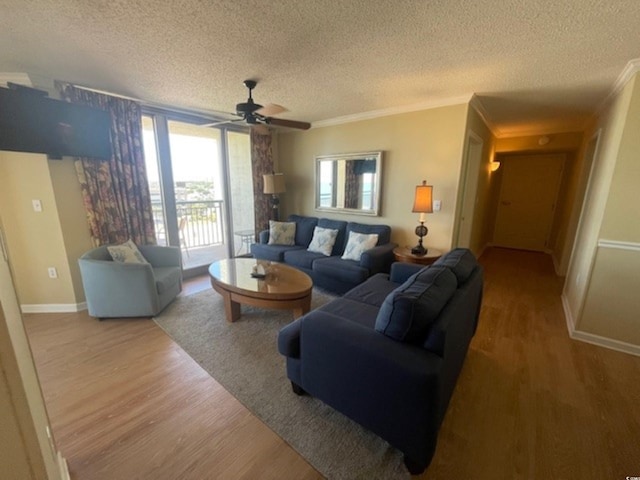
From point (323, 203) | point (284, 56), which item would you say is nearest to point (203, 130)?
point (323, 203)

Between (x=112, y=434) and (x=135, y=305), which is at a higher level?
(x=135, y=305)

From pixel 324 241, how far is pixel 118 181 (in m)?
2.63

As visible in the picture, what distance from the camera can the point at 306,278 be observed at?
2771 millimetres

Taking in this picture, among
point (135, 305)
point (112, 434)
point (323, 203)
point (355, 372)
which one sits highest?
point (323, 203)

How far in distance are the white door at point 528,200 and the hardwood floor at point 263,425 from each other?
12.9 feet

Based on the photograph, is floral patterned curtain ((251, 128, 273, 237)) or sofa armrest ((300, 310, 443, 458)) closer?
sofa armrest ((300, 310, 443, 458))

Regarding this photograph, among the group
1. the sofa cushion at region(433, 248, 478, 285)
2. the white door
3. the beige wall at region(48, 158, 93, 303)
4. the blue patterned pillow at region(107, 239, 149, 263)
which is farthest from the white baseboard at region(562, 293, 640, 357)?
the beige wall at region(48, 158, 93, 303)

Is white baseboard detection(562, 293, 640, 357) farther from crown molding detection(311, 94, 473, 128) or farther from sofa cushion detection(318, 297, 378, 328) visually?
crown molding detection(311, 94, 473, 128)

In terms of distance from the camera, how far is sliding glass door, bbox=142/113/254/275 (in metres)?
3.57

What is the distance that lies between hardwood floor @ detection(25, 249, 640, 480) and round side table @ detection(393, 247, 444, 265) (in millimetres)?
899

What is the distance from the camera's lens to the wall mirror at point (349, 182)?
380 cm

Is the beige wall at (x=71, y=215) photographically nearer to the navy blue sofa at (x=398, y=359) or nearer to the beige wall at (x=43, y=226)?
the beige wall at (x=43, y=226)

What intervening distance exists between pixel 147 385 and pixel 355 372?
156 cm

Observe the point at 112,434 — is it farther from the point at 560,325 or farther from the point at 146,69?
the point at 560,325
